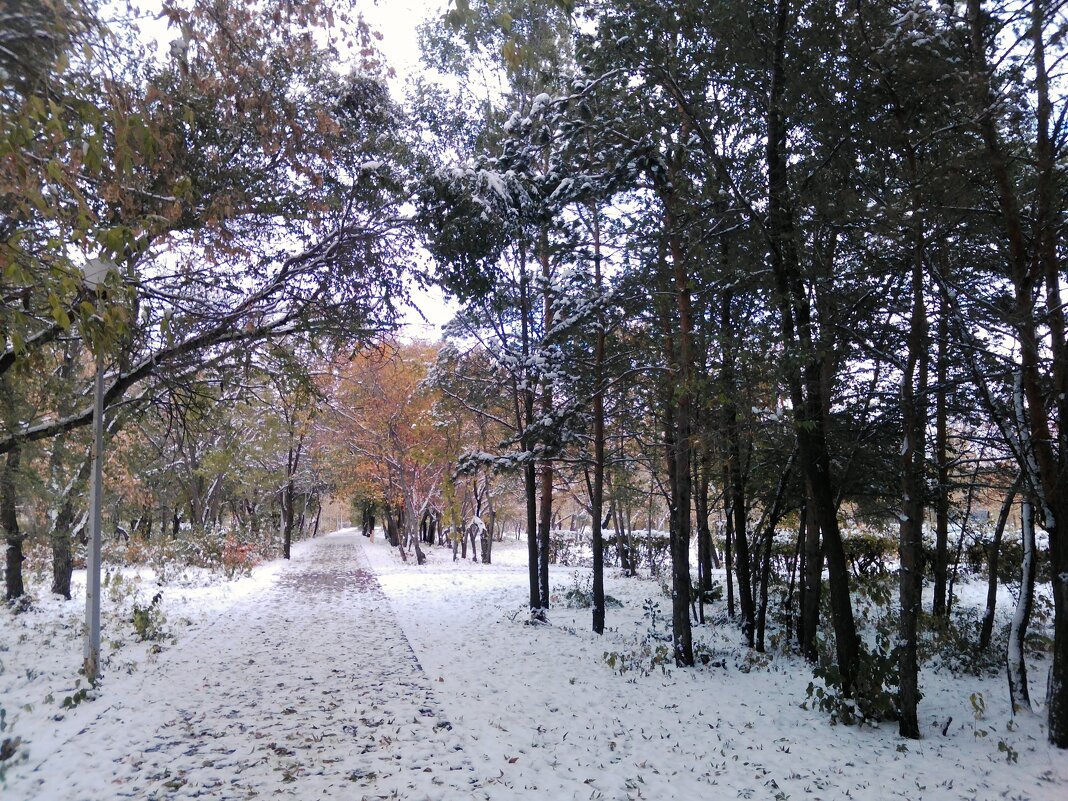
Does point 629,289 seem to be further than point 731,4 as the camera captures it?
Yes

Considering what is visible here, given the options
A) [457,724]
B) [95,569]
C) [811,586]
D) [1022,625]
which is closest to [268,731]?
[457,724]

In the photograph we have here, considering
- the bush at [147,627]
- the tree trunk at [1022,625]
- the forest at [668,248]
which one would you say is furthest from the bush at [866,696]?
the bush at [147,627]

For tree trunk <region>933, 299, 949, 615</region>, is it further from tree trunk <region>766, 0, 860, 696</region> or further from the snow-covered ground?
the snow-covered ground

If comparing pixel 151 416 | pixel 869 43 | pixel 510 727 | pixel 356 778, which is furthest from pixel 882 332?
pixel 151 416

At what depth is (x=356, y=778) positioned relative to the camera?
465 centimetres

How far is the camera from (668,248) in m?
8.51

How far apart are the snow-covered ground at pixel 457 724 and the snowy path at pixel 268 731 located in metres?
0.02

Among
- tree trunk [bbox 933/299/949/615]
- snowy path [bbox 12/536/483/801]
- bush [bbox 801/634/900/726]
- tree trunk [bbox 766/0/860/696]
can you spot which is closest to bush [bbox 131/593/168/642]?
snowy path [bbox 12/536/483/801]

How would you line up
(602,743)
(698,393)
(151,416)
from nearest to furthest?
(602,743), (698,393), (151,416)

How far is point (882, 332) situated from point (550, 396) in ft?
18.7

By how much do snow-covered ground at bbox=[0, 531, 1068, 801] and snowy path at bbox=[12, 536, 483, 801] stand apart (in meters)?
0.02

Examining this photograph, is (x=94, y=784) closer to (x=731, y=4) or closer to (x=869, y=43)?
(x=731, y=4)

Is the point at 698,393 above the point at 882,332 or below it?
below

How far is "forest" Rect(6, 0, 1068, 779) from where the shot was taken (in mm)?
5180
